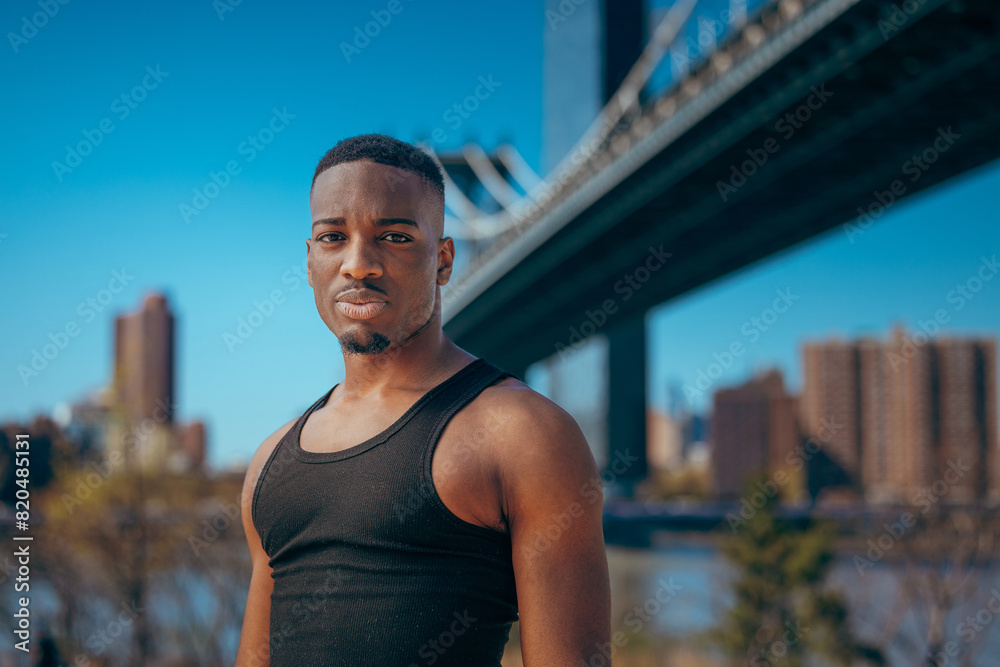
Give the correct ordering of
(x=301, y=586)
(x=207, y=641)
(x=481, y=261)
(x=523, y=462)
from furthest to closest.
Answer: (x=481, y=261) → (x=207, y=641) → (x=301, y=586) → (x=523, y=462)

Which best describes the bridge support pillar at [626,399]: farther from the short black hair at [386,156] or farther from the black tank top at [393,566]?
the black tank top at [393,566]

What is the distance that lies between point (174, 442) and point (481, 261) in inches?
453

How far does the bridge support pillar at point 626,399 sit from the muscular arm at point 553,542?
2624 cm

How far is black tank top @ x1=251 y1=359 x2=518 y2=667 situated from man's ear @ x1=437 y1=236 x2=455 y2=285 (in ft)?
0.58

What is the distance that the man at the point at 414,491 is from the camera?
121cm

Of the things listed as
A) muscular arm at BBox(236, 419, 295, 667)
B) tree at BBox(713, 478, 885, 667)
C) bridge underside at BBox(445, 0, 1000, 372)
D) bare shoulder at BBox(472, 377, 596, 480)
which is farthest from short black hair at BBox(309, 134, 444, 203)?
tree at BBox(713, 478, 885, 667)

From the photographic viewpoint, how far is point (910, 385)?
21.3 m

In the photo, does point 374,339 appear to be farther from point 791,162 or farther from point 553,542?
point 791,162

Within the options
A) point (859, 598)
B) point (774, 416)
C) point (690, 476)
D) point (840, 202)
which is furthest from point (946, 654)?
point (690, 476)

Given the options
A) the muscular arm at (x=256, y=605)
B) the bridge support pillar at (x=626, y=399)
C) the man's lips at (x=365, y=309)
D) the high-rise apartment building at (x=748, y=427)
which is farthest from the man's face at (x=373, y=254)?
the high-rise apartment building at (x=748, y=427)

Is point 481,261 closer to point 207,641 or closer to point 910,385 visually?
point 910,385

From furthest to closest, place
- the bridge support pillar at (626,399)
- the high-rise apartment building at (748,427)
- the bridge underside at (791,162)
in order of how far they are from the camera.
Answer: the high-rise apartment building at (748,427)
the bridge support pillar at (626,399)
the bridge underside at (791,162)

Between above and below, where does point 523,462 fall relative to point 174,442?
below

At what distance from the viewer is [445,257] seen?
1409 millimetres
